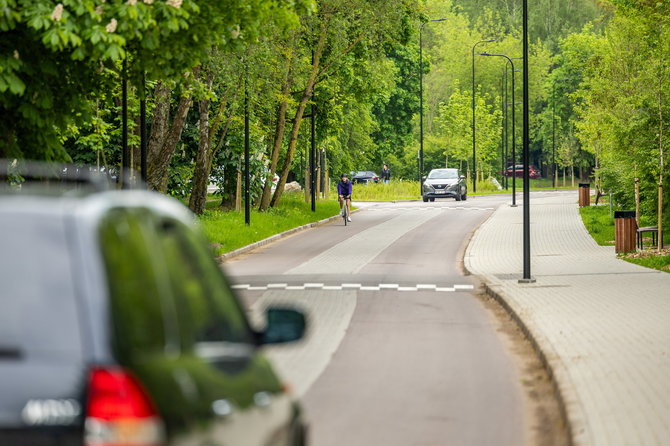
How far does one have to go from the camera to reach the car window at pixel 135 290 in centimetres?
350

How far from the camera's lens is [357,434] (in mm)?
9234

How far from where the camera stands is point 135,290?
363 centimetres

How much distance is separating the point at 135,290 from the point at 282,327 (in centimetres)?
160

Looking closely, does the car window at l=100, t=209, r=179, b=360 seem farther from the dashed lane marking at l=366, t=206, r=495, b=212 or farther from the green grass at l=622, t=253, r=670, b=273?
the dashed lane marking at l=366, t=206, r=495, b=212

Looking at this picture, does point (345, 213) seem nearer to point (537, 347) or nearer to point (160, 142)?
point (160, 142)

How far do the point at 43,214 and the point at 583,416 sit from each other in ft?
21.1

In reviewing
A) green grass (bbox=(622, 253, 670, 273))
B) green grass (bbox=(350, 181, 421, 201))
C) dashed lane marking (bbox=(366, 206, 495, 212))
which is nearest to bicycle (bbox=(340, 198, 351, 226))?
dashed lane marking (bbox=(366, 206, 495, 212))

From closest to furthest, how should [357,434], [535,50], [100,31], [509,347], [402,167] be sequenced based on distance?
[357,434]
[509,347]
[100,31]
[402,167]
[535,50]

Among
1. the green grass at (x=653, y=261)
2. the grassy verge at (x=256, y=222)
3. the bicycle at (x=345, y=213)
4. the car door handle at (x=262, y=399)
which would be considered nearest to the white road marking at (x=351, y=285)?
the green grass at (x=653, y=261)

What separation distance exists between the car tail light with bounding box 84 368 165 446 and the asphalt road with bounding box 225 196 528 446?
5.54 metres

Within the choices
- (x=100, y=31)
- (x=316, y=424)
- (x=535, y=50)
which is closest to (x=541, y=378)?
(x=316, y=424)

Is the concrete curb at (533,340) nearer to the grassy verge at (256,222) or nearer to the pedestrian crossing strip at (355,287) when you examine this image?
the pedestrian crossing strip at (355,287)

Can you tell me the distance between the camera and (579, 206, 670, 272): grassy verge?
26.8 m

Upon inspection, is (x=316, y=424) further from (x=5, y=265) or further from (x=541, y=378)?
(x=5, y=265)
